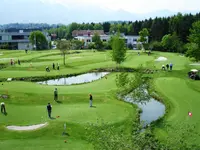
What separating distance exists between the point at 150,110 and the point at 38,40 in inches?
3640

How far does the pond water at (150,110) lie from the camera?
32.9 m

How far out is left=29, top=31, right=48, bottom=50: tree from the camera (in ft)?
388

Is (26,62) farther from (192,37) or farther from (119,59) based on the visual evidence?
(192,37)

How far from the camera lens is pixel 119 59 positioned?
2420 inches

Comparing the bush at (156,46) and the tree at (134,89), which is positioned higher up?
the bush at (156,46)

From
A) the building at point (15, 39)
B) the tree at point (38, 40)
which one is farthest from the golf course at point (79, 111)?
the building at point (15, 39)

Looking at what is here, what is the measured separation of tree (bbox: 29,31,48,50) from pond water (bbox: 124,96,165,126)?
8547 cm

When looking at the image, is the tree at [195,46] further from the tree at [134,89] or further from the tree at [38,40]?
the tree at [38,40]

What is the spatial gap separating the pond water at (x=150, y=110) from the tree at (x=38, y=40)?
8547 centimetres

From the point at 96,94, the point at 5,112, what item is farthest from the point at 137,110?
the point at 5,112

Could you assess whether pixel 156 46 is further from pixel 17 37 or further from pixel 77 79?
pixel 17 37

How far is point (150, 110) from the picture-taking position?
36.0m

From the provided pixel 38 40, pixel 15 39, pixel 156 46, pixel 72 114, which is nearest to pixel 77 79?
pixel 72 114

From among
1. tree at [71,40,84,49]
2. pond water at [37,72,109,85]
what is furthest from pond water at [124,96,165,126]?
tree at [71,40,84,49]
